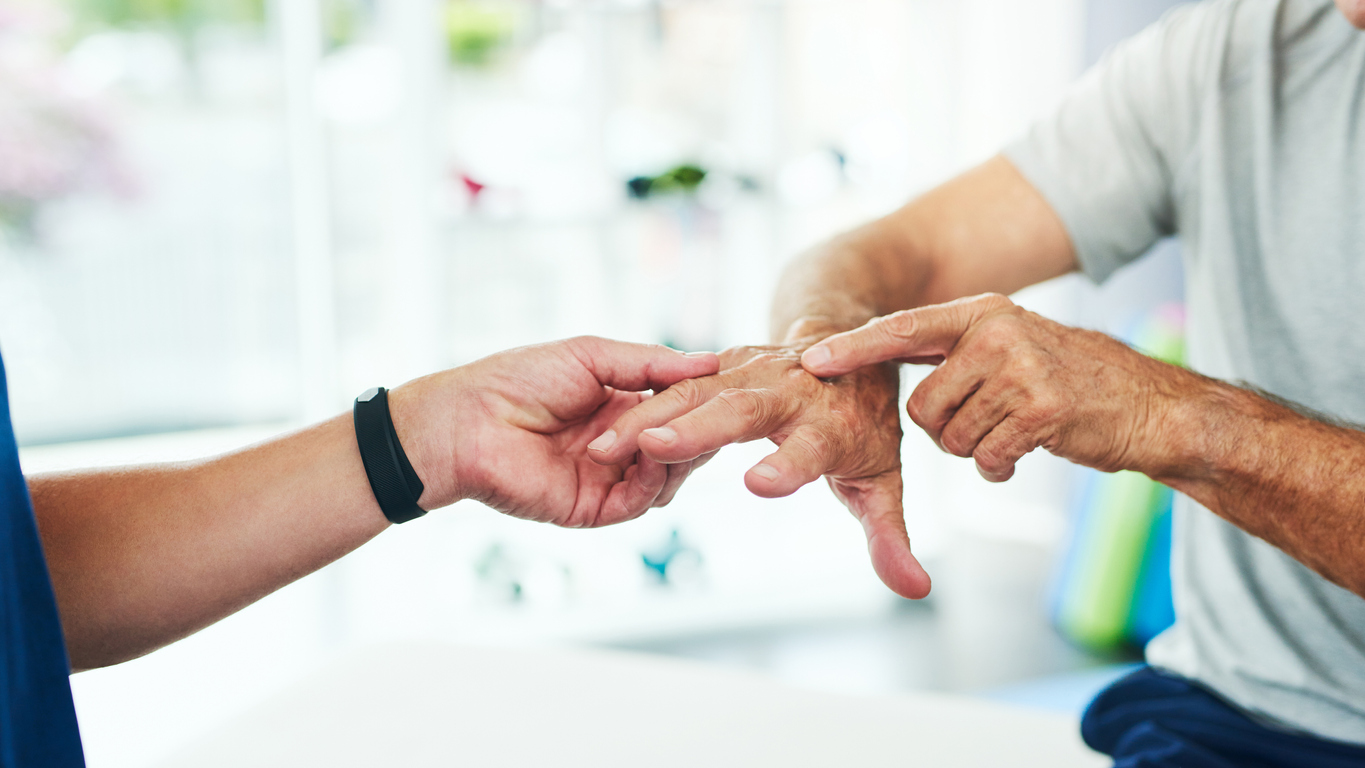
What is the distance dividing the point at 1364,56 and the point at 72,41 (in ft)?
9.75

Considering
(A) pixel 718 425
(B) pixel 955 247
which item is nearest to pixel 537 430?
(A) pixel 718 425

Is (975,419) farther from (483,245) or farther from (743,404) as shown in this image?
(483,245)

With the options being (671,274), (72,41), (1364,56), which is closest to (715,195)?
(671,274)

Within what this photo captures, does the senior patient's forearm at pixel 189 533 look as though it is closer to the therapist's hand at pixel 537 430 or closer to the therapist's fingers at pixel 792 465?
the therapist's hand at pixel 537 430

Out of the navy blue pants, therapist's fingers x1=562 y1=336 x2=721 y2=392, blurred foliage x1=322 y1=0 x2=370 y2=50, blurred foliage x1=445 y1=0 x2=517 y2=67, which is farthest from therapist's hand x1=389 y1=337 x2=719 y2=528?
blurred foliage x1=445 y1=0 x2=517 y2=67

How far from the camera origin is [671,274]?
10.9 feet

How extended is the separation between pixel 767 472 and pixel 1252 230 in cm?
88

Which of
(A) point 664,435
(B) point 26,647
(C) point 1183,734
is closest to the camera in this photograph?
(B) point 26,647

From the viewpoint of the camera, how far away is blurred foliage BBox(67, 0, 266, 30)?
8.35ft

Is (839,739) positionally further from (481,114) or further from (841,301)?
(481,114)

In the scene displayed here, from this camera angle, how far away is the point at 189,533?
38.5 inches

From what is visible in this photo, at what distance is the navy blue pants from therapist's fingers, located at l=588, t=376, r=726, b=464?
0.77m

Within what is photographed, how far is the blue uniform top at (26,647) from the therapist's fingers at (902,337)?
0.80 metres

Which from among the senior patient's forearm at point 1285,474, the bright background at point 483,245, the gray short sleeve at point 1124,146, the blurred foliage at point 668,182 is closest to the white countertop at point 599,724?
the senior patient's forearm at point 1285,474
